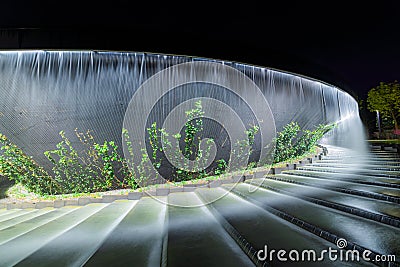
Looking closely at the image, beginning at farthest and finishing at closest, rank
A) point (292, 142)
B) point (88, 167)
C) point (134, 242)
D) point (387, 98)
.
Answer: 1. point (387, 98)
2. point (292, 142)
3. point (88, 167)
4. point (134, 242)

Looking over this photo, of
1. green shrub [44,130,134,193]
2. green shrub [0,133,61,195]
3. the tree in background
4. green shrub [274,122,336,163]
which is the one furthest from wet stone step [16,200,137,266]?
the tree in background

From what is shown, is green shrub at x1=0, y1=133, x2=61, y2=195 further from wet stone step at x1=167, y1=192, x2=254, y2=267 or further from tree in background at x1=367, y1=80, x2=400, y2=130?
tree in background at x1=367, y1=80, x2=400, y2=130

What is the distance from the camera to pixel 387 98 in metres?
21.2

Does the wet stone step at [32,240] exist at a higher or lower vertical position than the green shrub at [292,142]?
lower

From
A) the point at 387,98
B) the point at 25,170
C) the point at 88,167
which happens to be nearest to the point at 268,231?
the point at 88,167

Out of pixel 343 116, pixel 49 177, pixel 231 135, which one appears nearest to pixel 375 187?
pixel 231 135

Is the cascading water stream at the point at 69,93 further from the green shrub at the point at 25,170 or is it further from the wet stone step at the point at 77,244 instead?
the wet stone step at the point at 77,244

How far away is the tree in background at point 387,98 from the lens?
2092cm

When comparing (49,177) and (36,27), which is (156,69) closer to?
(36,27)

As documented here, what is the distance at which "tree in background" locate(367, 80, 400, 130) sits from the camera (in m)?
20.9

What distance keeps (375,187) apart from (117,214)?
13.5 ft

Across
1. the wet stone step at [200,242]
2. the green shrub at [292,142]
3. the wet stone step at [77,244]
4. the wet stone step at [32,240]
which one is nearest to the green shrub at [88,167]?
the wet stone step at [32,240]

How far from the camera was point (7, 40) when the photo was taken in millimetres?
5551

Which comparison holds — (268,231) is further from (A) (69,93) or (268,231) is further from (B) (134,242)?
(A) (69,93)
